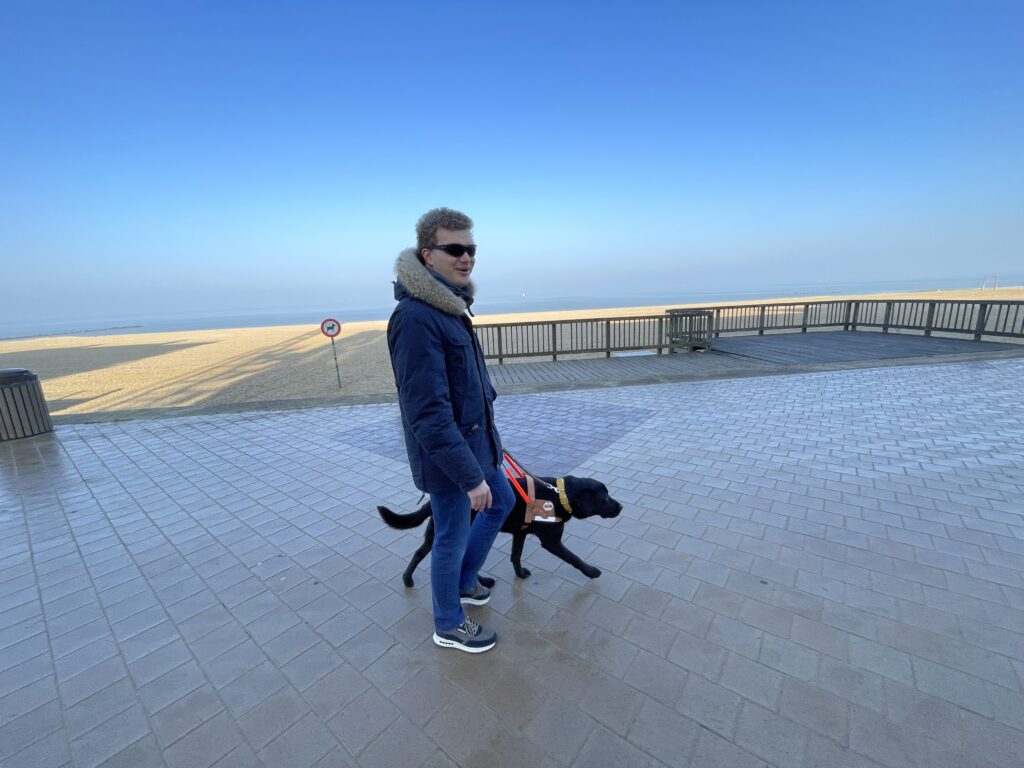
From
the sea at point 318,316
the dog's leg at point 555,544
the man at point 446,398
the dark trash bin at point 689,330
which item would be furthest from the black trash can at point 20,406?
the sea at point 318,316

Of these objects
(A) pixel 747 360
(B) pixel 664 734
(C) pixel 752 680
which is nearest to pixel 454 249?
(B) pixel 664 734

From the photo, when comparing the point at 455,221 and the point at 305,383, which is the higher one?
the point at 455,221

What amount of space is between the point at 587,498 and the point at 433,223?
1.67m

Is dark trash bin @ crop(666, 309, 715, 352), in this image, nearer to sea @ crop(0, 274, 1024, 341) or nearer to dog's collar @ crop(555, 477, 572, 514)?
dog's collar @ crop(555, 477, 572, 514)

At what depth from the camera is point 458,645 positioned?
2.24 m

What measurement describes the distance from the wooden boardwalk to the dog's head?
5682mm

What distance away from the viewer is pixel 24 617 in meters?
2.60

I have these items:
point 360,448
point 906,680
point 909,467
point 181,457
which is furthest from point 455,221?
point 181,457

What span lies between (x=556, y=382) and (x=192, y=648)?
7.19 m

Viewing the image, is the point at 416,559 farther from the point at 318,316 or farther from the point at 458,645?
the point at 318,316

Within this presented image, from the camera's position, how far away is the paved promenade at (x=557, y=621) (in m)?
1.77

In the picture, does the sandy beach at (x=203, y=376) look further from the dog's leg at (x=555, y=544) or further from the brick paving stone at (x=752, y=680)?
the brick paving stone at (x=752, y=680)

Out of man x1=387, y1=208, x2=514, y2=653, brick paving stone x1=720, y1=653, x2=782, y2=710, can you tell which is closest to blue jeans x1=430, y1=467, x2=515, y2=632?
man x1=387, y1=208, x2=514, y2=653

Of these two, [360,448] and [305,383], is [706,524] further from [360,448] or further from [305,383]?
[305,383]
